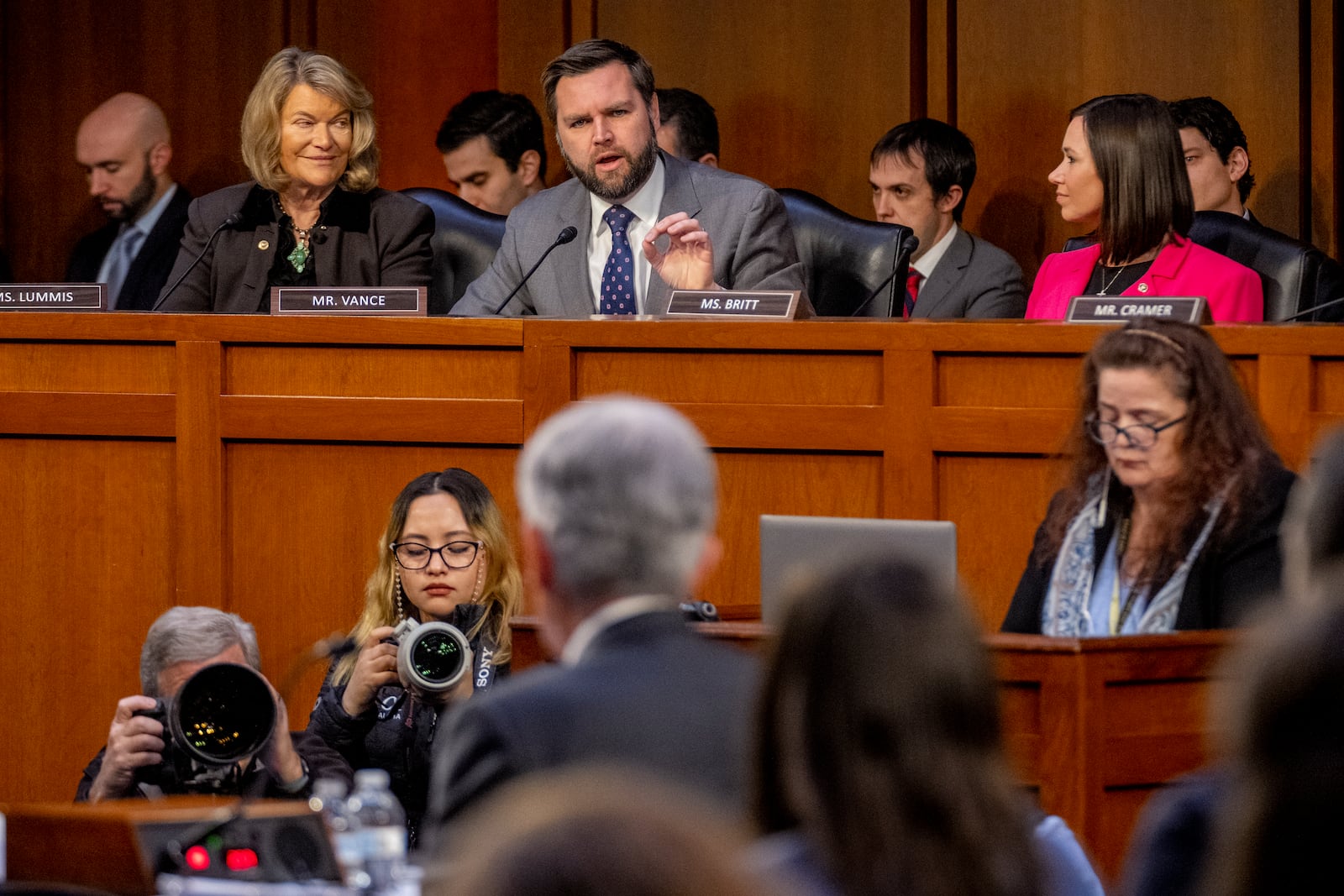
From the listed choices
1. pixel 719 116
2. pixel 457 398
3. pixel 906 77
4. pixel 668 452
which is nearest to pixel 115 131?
pixel 719 116

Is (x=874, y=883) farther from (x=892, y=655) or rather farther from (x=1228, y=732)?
(x=1228, y=732)

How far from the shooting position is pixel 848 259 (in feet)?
15.4

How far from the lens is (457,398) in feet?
12.2

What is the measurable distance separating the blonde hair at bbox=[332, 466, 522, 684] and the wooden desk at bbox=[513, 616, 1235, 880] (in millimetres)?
702

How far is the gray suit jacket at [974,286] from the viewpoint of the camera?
4902mm

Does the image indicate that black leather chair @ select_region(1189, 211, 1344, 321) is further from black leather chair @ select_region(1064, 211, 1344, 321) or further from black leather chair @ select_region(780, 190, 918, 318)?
black leather chair @ select_region(780, 190, 918, 318)

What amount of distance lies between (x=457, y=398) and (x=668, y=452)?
2.11 metres

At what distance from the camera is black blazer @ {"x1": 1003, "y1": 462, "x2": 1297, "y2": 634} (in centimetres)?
282

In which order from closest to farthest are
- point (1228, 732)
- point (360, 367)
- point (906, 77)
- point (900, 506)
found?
1. point (1228, 732)
2. point (900, 506)
3. point (360, 367)
4. point (906, 77)

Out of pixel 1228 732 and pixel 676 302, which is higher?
pixel 676 302

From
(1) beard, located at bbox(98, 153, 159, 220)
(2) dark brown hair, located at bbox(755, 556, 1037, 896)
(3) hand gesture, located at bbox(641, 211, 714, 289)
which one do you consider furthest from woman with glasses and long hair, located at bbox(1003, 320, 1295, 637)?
(1) beard, located at bbox(98, 153, 159, 220)

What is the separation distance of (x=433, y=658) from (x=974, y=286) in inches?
102

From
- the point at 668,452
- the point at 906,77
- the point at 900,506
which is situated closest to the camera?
the point at 668,452

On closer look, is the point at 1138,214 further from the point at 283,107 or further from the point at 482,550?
the point at 283,107
